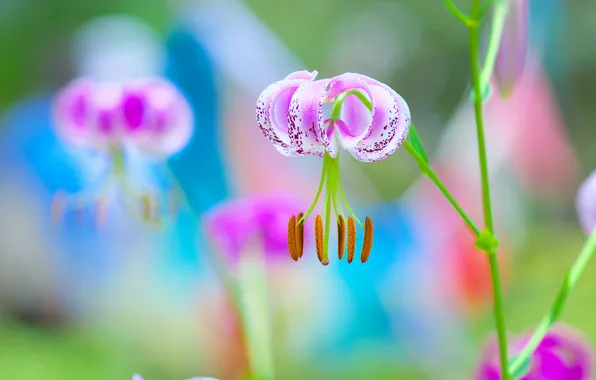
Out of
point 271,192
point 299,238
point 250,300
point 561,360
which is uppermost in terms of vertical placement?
point 271,192

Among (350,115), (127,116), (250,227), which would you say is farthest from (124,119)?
(350,115)

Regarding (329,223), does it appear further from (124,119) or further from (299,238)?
(124,119)

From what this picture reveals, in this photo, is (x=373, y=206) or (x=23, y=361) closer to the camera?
(x=373, y=206)

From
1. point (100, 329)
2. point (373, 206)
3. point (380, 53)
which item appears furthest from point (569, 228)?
point (100, 329)

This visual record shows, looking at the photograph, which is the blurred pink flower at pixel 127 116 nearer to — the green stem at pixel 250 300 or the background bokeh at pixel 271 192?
the green stem at pixel 250 300

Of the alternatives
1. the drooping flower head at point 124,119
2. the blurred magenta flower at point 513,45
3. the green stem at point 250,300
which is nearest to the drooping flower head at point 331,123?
the blurred magenta flower at point 513,45

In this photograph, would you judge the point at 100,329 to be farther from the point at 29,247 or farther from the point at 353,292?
the point at 353,292
